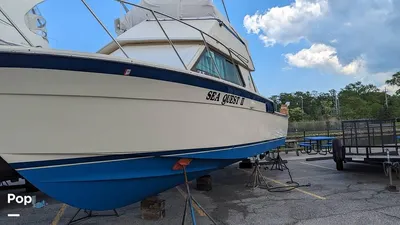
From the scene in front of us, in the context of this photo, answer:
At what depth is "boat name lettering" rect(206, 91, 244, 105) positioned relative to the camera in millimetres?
4238

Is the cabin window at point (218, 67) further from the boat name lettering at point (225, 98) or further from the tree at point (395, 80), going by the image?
the tree at point (395, 80)

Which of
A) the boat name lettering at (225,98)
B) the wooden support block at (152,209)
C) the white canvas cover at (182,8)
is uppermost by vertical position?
the white canvas cover at (182,8)

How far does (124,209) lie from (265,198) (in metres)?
2.70

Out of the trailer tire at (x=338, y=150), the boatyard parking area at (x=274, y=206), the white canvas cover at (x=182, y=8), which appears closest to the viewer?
the boatyard parking area at (x=274, y=206)

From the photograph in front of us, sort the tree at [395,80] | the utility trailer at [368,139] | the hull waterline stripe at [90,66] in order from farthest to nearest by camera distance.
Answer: the tree at [395,80], the utility trailer at [368,139], the hull waterline stripe at [90,66]

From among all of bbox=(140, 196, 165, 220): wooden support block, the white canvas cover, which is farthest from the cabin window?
bbox=(140, 196, 165, 220): wooden support block

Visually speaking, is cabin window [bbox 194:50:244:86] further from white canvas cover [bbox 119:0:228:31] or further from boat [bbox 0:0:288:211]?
white canvas cover [bbox 119:0:228:31]

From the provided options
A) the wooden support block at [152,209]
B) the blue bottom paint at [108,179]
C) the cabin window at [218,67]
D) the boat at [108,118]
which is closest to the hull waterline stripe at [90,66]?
the boat at [108,118]

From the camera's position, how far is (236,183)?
25.4 ft

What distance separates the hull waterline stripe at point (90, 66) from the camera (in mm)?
2807

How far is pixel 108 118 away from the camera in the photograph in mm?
3338

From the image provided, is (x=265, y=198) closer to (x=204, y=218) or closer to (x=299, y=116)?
(x=204, y=218)

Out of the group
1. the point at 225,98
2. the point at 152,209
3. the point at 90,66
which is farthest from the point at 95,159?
the point at 225,98

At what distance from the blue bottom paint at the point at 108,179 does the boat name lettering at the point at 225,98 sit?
30.5 inches
